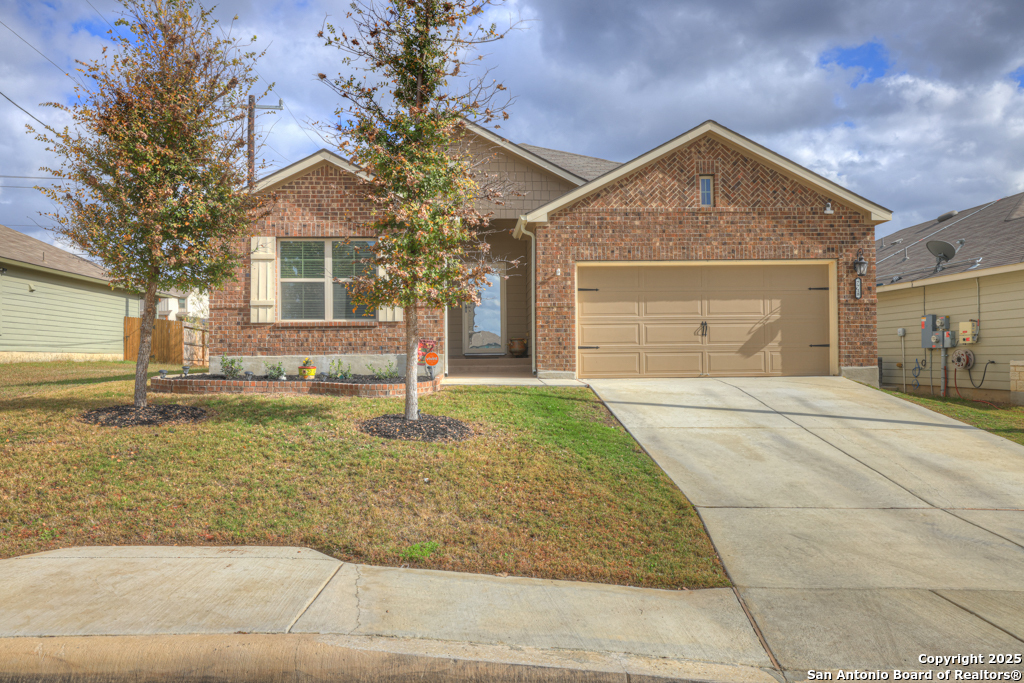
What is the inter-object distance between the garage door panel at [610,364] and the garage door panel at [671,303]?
36.8 inches

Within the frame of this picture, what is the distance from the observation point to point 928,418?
345 inches

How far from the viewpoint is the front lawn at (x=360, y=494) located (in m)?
4.40

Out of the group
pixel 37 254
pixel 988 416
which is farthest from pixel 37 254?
pixel 988 416

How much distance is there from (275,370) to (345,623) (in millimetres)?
8340

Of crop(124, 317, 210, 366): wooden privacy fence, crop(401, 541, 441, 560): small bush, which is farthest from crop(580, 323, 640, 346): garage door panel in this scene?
crop(124, 317, 210, 366): wooden privacy fence

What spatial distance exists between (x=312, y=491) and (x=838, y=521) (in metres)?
4.62

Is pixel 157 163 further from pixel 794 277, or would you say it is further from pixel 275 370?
pixel 794 277

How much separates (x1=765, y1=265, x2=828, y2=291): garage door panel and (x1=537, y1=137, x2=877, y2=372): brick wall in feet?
0.94

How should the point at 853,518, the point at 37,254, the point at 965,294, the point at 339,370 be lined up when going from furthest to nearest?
1. the point at 37,254
2. the point at 965,294
3. the point at 339,370
4. the point at 853,518

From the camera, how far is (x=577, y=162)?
1634cm

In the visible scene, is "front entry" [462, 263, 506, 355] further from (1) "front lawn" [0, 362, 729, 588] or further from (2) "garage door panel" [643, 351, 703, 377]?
(1) "front lawn" [0, 362, 729, 588]

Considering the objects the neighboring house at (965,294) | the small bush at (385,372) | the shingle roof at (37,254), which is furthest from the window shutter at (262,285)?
the neighboring house at (965,294)

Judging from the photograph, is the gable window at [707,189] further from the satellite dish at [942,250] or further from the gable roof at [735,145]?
the satellite dish at [942,250]

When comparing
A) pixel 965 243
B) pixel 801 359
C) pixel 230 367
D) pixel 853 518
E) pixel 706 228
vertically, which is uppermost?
pixel 965 243
